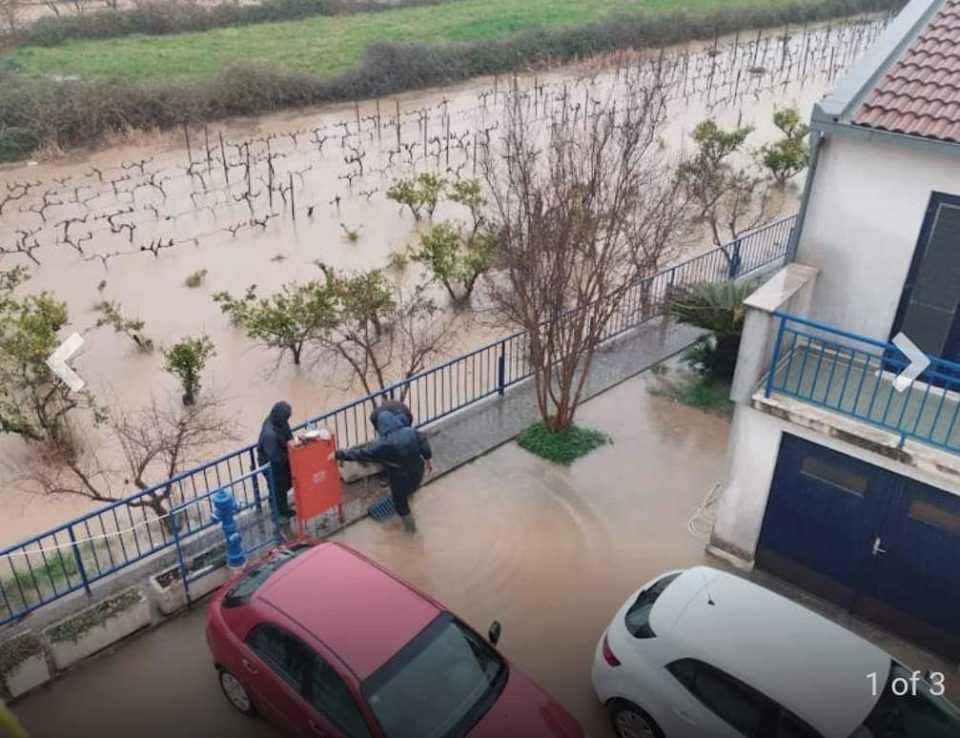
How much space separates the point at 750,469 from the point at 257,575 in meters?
4.53

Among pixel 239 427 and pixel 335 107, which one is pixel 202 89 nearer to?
pixel 335 107

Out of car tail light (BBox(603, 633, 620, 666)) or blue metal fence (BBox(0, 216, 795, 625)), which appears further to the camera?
blue metal fence (BBox(0, 216, 795, 625))

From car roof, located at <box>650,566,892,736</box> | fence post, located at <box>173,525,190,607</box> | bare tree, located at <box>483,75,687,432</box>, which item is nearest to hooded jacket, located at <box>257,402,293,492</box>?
fence post, located at <box>173,525,190,607</box>

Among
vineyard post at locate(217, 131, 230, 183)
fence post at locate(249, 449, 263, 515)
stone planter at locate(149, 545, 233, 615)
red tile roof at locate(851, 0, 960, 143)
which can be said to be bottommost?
vineyard post at locate(217, 131, 230, 183)

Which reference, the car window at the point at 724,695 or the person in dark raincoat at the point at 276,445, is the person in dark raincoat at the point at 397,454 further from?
the car window at the point at 724,695

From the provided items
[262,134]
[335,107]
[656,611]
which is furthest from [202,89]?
[656,611]

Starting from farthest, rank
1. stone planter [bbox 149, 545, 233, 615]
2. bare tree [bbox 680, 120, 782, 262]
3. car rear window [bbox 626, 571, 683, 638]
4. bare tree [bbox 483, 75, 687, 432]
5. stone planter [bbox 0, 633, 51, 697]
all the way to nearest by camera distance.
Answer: bare tree [bbox 680, 120, 782, 262]
bare tree [bbox 483, 75, 687, 432]
stone planter [bbox 149, 545, 233, 615]
stone planter [bbox 0, 633, 51, 697]
car rear window [bbox 626, 571, 683, 638]

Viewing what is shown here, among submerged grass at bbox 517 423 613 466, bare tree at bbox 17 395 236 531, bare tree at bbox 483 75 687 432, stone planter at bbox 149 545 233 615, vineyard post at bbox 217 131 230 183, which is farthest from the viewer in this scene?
vineyard post at bbox 217 131 230 183

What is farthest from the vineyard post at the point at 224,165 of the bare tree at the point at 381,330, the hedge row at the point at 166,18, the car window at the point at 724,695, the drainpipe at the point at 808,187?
the car window at the point at 724,695

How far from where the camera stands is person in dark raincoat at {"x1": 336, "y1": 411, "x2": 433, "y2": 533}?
848 cm

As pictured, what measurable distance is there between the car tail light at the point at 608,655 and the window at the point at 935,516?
2809 millimetres

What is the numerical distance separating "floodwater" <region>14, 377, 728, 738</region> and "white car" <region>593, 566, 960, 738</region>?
839 mm

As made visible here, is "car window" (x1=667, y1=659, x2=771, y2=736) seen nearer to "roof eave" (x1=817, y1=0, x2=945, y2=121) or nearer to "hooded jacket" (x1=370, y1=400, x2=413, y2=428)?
"hooded jacket" (x1=370, y1=400, x2=413, y2=428)

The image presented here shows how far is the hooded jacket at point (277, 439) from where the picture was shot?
836cm
